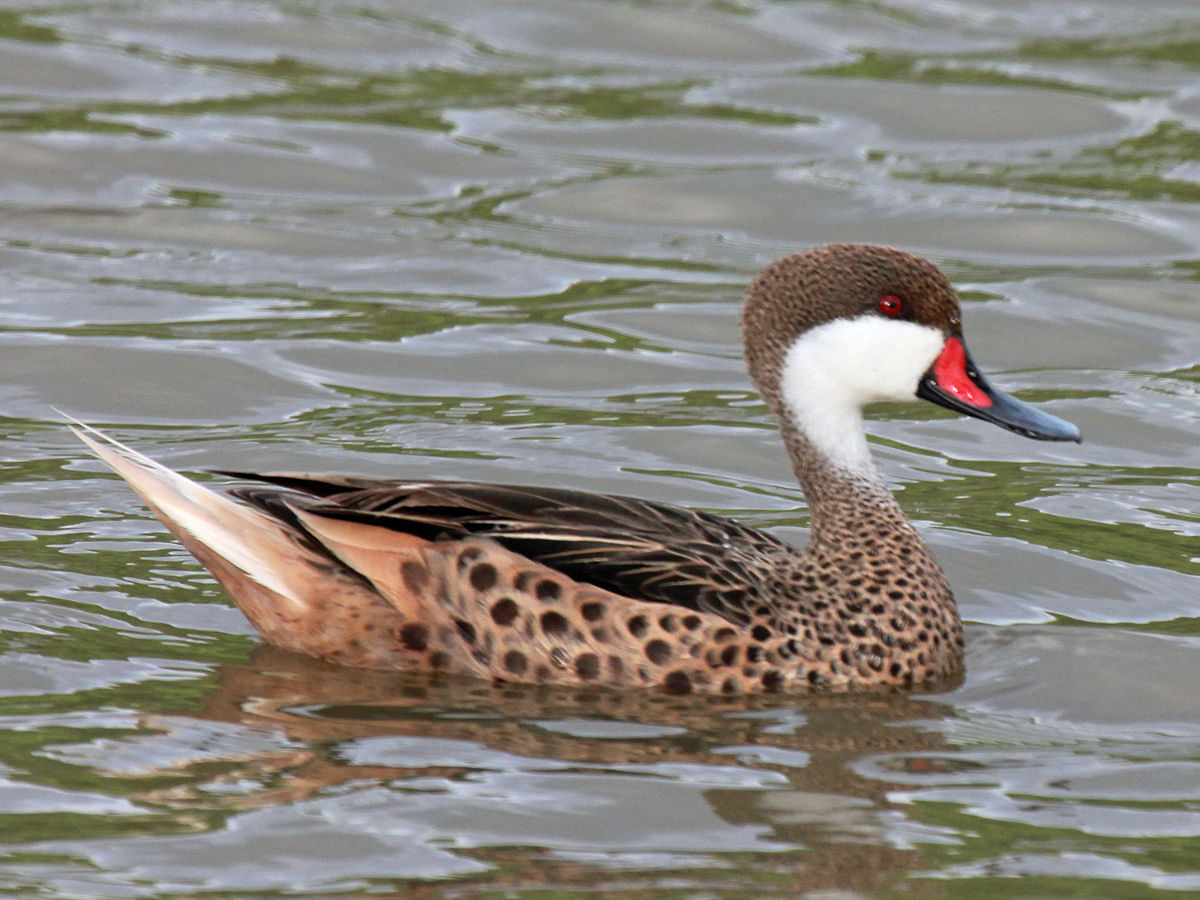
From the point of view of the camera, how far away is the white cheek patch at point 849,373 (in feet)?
23.1

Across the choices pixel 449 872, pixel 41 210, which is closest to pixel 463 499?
pixel 449 872

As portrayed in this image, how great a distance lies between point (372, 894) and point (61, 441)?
13.9 ft

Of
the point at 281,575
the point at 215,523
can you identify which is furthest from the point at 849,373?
the point at 215,523

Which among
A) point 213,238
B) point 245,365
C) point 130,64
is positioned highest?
point 130,64

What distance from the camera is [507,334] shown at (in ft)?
34.8

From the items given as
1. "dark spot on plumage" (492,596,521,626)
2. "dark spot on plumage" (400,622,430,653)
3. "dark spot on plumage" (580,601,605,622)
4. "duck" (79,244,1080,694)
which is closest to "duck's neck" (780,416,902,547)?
"duck" (79,244,1080,694)

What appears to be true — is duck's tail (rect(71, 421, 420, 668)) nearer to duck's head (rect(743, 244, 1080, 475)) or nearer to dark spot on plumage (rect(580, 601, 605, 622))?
dark spot on plumage (rect(580, 601, 605, 622))

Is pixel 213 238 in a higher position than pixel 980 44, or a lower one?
lower

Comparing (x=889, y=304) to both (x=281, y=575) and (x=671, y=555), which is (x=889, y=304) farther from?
(x=281, y=575)

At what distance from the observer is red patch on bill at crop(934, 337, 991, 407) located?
7.18 meters

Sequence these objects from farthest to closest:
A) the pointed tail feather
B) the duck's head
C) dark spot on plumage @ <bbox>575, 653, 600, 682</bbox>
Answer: the duck's head → the pointed tail feather → dark spot on plumage @ <bbox>575, 653, 600, 682</bbox>

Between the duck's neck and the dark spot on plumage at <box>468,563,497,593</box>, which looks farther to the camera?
the duck's neck

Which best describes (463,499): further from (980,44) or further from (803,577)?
(980,44)

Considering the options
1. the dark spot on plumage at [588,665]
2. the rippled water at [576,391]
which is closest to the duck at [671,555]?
the dark spot on plumage at [588,665]
